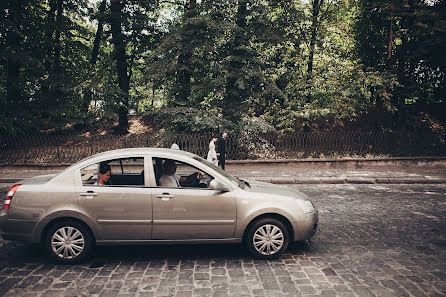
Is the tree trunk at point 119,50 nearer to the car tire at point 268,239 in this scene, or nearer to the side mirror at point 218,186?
the side mirror at point 218,186

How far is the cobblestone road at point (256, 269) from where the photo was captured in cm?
385

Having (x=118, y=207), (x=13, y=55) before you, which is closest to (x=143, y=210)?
(x=118, y=207)

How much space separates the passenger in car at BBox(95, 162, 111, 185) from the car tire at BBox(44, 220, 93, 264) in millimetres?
693

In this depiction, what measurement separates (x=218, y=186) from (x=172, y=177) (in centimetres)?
78

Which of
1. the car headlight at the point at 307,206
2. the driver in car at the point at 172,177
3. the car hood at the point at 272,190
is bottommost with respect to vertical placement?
the car headlight at the point at 307,206

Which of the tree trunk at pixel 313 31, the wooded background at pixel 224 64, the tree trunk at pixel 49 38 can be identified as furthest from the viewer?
the tree trunk at pixel 313 31

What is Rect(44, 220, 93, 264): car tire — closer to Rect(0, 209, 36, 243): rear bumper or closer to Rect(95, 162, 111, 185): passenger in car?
Rect(0, 209, 36, 243): rear bumper

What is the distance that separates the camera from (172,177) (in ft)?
16.1

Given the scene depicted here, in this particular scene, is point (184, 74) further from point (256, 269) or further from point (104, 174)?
point (256, 269)

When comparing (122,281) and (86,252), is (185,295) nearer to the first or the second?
(122,281)

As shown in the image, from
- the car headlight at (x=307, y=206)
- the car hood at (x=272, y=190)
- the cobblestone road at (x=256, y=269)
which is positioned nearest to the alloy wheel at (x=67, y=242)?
the cobblestone road at (x=256, y=269)

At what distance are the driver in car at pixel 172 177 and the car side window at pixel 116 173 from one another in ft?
1.11

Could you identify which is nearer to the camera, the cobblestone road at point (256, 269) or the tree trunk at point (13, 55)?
the cobblestone road at point (256, 269)

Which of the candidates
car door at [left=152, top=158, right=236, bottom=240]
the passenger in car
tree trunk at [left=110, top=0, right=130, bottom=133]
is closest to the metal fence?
tree trunk at [left=110, top=0, right=130, bottom=133]
